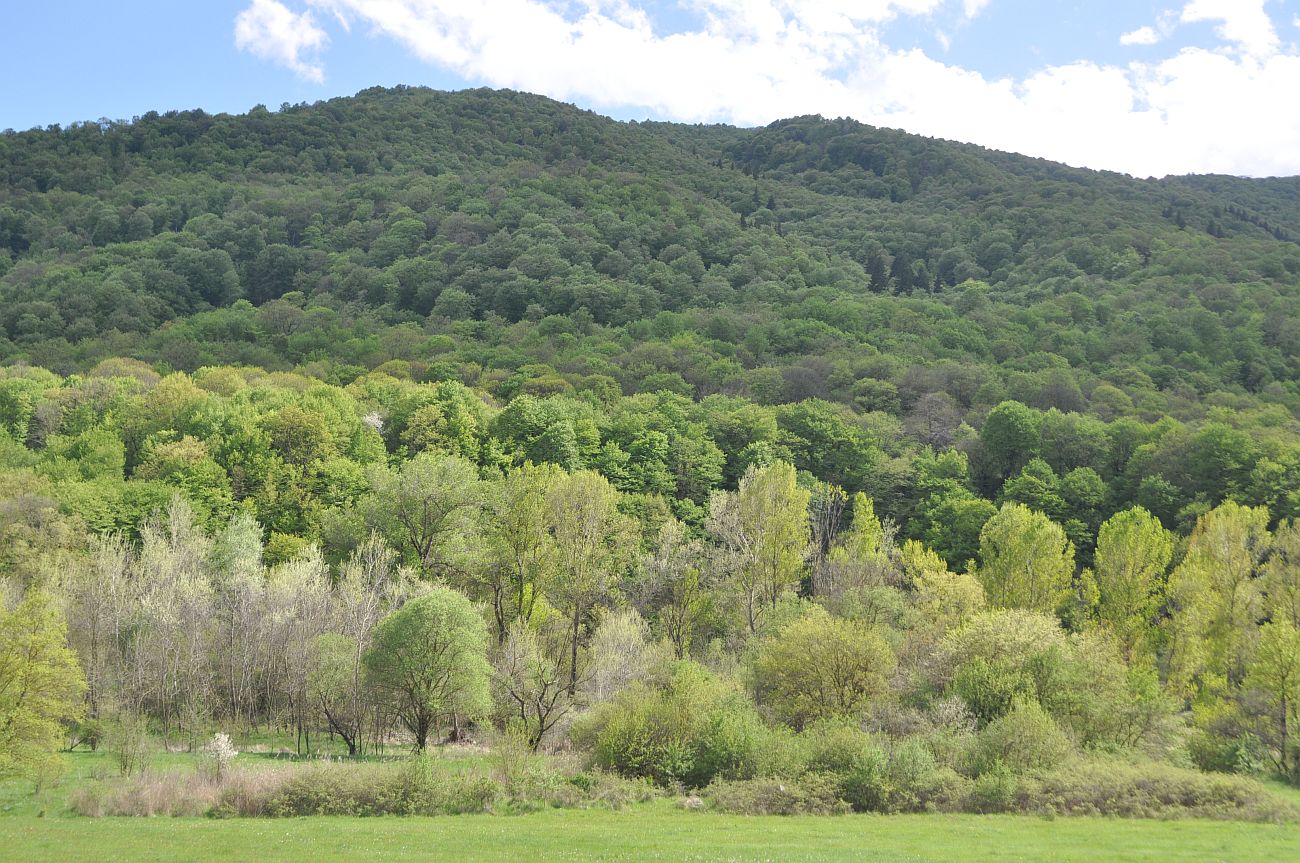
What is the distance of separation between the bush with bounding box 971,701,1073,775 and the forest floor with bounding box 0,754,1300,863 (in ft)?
8.91

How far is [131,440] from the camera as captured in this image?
214ft

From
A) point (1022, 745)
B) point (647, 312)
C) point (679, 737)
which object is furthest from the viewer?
point (647, 312)

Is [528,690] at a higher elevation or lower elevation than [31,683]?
lower

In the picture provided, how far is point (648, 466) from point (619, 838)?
4557 cm

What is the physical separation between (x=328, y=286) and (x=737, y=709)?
353 ft

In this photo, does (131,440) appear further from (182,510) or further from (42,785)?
(42,785)

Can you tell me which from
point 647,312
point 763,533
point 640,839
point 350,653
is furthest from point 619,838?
point 647,312

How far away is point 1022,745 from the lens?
102ft

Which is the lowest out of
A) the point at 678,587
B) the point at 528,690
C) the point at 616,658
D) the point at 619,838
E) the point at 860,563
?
the point at 619,838

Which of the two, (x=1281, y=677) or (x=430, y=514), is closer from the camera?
(x=1281, y=677)

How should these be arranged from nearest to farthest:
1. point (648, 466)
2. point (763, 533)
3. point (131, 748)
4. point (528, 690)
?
point (131, 748), point (528, 690), point (763, 533), point (648, 466)

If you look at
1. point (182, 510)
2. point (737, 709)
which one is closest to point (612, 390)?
point (182, 510)

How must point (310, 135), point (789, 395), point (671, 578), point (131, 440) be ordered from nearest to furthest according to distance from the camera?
1. point (671, 578)
2. point (131, 440)
3. point (789, 395)
4. point (310, 135)

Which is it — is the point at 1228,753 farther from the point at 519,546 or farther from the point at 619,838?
the point at 519,546
